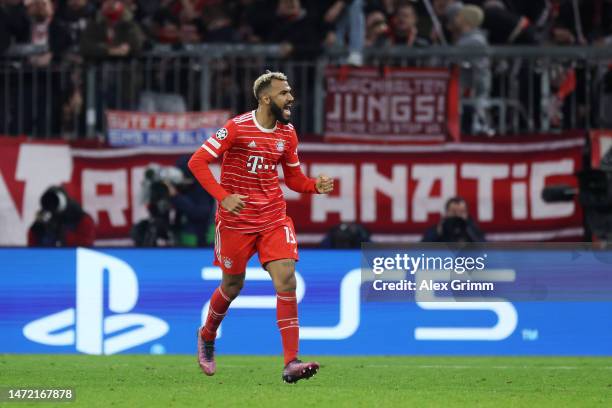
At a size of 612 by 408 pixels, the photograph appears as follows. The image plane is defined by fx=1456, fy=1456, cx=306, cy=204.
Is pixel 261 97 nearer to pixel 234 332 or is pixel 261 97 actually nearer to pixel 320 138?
pixel 234 332

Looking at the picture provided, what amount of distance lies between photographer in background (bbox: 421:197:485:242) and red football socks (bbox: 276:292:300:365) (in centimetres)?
496

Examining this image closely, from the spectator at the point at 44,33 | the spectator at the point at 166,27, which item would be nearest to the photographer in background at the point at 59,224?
the spectator at the point at 44,33

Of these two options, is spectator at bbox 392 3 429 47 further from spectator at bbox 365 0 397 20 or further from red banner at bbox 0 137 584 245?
red banner at bbox 0 137 584 245

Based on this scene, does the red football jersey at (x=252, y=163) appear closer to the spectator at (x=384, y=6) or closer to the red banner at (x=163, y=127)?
the red banner at (x=163, y=127)

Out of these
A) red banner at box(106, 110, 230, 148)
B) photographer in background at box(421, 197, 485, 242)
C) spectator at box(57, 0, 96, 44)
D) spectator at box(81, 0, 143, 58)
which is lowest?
photographer in background at box(421, 197, 485, 242)

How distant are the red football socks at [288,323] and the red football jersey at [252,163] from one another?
581 millimetres

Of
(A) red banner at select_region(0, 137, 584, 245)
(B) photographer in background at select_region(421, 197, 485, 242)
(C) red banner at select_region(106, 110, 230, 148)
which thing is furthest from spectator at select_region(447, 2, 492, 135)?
(C) red banner at select_region(106, 110, 230, 148)

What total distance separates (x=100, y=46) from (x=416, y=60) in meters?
3.55

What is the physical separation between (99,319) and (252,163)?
12.2 feet

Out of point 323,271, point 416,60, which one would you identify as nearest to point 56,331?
point 323,271

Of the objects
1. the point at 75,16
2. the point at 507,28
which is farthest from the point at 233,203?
the point at 507,28

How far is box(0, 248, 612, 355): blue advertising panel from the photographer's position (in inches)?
529

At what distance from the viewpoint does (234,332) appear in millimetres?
13523

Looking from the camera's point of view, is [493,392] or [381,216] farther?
[381,216]
